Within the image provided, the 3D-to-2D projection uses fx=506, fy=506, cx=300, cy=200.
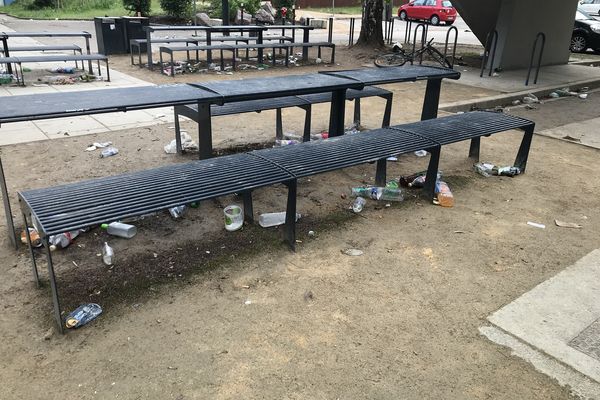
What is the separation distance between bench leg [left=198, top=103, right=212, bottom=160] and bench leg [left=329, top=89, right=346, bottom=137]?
141 centimetres

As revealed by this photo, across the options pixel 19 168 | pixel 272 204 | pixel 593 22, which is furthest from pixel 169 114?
pixel 593 22

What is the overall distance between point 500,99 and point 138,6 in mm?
18277

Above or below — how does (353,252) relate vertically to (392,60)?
below

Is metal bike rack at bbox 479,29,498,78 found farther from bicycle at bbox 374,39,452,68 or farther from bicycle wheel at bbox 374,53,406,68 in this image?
bicycle wheel at bbox 374,53,406,68

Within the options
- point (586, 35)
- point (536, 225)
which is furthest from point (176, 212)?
point (586, 35)

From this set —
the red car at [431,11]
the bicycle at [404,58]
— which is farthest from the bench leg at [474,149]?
the red car at [431,11]

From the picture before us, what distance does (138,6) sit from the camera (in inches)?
862

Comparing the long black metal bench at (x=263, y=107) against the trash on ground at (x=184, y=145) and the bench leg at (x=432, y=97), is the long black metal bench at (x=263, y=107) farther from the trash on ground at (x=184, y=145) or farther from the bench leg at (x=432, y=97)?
the bench leg at (x=432, y=97)

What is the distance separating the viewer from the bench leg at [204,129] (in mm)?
4172

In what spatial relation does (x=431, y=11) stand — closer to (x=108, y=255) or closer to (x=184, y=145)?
(x=184, y=145)

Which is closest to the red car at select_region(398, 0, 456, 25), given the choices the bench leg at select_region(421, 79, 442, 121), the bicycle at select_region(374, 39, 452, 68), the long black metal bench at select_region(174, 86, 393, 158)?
the bicycle at select_region(374, 39, 452, 68)

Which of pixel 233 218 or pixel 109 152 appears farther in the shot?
pixel 109 152

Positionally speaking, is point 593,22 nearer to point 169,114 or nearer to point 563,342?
point 169,114

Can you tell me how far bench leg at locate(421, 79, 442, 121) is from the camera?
5.79 m
